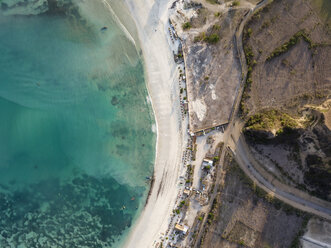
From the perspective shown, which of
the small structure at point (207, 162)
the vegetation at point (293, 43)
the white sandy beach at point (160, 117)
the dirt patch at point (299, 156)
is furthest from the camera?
the white sandy beach at point (160, 117)

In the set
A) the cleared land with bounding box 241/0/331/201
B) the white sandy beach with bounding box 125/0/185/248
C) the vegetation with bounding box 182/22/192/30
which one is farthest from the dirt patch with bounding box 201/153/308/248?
the vegetation with bounding box 182/22/192/30

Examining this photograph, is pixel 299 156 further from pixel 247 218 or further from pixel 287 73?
pixel 287 73

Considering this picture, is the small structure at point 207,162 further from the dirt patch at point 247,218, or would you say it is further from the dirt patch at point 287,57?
the dirt patch at point 287,57

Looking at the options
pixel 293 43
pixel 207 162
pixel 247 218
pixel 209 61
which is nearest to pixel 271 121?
pixel 207 162

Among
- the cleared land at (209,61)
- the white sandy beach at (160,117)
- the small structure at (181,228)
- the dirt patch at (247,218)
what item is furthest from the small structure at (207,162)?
the small structure at (181,228)

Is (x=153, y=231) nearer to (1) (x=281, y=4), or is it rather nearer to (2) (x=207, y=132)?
(2) (x=207, y=132)

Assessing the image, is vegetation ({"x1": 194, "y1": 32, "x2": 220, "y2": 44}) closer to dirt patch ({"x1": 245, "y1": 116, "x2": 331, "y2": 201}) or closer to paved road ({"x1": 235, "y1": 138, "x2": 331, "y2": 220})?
dirt patch ({"x1": 245, "y1": 116, "x2": 331, "y2": 201})
